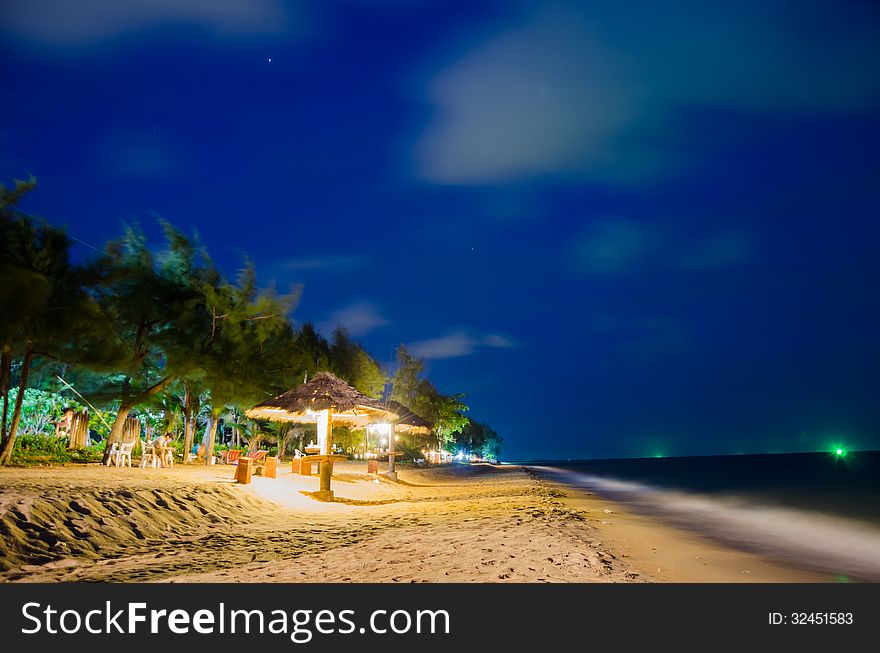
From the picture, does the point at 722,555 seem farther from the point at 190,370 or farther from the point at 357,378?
the point at 357,378

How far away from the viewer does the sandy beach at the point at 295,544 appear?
5.65 metres

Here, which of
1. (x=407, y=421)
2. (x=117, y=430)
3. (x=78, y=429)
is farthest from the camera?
(x=407, y=421)

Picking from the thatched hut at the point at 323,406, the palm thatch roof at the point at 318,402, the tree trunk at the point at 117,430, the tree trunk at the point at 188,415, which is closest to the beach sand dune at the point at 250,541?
the thatched hut at the point at 323,406

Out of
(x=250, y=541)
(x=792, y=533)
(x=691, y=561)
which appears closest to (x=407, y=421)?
(x=792, y=533)

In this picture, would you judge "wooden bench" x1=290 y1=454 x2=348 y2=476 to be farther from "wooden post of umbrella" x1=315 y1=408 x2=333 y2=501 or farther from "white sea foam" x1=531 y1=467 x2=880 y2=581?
"white sea foam" x1=531 y1=467 x2=880 y2=581

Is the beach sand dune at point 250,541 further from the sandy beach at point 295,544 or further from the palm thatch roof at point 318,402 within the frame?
the palm thatch roof at point 318,402

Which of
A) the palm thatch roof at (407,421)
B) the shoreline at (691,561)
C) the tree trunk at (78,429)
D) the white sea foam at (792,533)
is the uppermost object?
the palm thatch roof at (407,421)

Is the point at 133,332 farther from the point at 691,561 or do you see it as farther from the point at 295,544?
the point at 691,561

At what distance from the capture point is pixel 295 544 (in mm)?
7527

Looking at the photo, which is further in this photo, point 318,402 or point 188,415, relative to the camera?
point 188,415

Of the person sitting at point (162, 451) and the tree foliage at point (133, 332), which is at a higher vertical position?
the tree foliage at point (133, 332)
